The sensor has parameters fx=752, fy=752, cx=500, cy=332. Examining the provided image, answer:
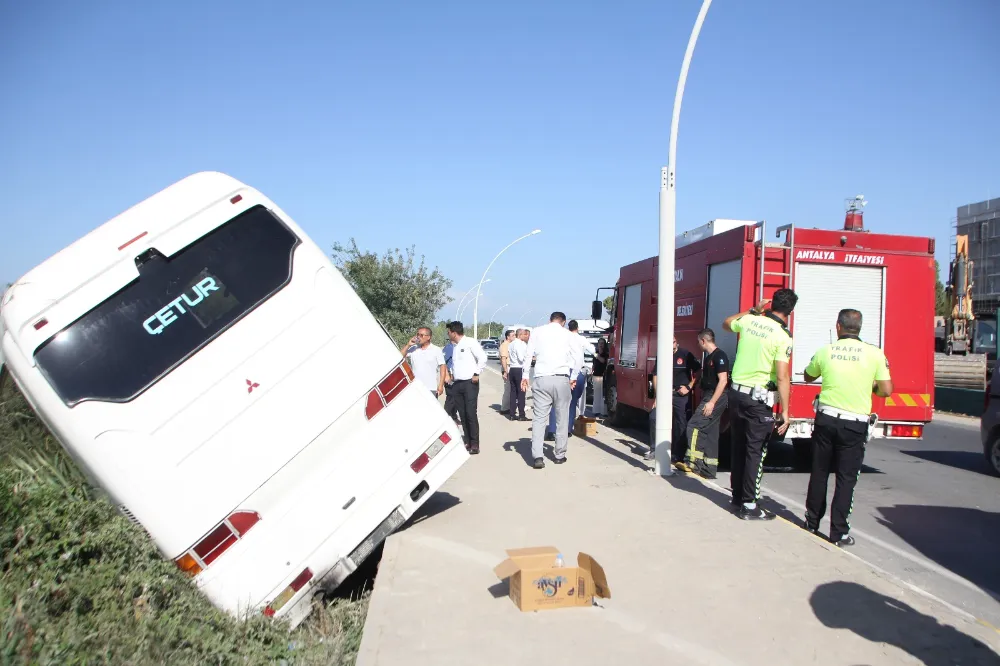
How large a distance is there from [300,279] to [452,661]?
8.87 ft

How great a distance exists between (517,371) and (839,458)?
8.30 meters

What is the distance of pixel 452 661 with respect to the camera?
3.78 meters

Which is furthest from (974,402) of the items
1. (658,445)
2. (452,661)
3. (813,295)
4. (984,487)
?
(452,661)

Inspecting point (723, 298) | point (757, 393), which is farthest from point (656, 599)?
point (723, 298)

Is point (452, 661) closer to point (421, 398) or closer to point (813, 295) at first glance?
point (421, 398)

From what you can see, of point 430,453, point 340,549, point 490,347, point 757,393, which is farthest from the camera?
point 490,347

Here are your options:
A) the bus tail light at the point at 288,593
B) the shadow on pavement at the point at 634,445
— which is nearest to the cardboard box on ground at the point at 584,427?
the shadow on pavement at the point at 634,445

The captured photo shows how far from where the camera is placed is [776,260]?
30.2 ft

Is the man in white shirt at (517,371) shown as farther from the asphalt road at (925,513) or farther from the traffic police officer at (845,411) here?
the traffic police officer at (845,411)

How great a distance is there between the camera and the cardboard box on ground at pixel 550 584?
4430 millimetres

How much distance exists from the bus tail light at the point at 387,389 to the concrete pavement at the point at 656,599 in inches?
43.1

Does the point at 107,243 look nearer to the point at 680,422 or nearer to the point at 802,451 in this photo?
the point at 680,422

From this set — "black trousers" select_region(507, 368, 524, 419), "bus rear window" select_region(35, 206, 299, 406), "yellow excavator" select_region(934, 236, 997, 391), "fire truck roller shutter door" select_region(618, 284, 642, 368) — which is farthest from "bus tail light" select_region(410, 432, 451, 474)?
"yellow excavator" select_region(934, 236, 997, 391)

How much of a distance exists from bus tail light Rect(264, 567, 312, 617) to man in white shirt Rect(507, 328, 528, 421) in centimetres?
875
